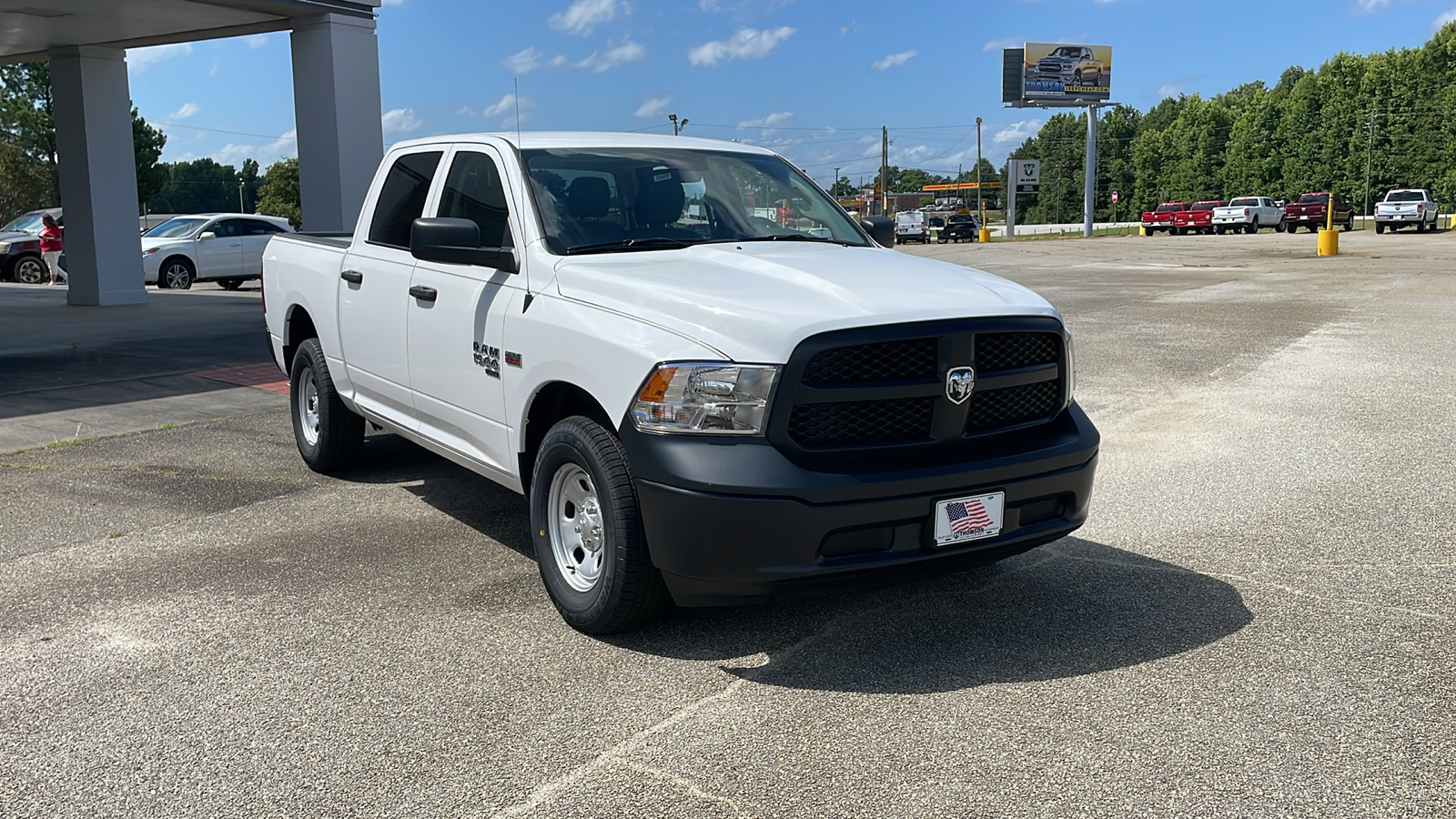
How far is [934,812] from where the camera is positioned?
3.23 meters

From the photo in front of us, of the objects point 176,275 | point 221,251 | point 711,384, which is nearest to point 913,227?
point 221,251

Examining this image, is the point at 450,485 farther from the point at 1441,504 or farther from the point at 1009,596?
the point at 1441,504

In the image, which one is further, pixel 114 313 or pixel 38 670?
pixel 114 313

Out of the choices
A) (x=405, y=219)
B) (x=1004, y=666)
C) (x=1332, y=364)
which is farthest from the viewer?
(x=1332, y=364)

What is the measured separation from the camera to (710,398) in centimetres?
398

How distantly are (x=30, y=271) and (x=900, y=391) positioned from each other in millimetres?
29689

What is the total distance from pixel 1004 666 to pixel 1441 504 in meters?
3.58

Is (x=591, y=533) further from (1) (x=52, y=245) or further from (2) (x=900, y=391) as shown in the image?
(1) (x=52, y=245)

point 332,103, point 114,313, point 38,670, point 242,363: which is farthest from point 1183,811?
point 114,313

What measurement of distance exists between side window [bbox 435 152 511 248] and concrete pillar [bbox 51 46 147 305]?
1551cm

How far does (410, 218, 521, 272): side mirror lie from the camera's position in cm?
493

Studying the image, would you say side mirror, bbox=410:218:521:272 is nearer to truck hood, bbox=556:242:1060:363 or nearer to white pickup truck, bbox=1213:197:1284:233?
truck hood, bbox=556:242:1060:363

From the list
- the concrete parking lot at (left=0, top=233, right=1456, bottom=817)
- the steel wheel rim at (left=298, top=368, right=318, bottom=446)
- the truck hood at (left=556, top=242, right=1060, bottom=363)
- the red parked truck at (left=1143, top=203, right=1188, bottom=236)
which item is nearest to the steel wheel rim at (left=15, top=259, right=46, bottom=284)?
the concrete parking lot at (left=0, top=233, right=1456, bottom=817)

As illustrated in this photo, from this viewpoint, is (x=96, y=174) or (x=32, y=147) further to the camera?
(x=32, y=147)
